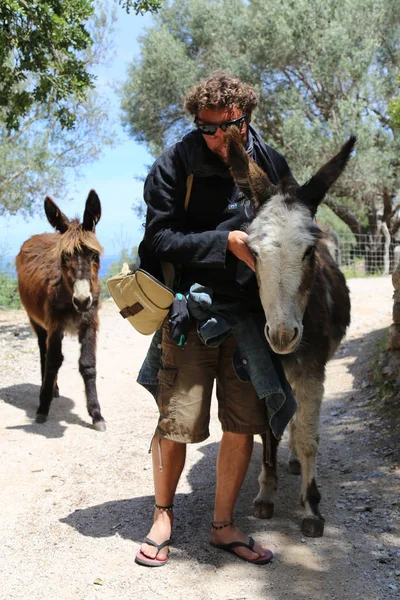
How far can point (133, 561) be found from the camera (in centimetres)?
298

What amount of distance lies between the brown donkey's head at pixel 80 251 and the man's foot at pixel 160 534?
2.77 meters

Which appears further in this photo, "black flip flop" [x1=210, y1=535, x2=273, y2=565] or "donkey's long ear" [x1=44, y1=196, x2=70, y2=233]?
"donkey's long ear" [x1=44, y1=196, x2=70, y2=233]

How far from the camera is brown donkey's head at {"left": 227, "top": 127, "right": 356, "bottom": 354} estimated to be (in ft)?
8.40

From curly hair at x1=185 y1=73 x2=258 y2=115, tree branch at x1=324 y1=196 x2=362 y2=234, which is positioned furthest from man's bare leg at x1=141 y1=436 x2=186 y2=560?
tree branch at x1=324 y1=196 x2=362 y2=234

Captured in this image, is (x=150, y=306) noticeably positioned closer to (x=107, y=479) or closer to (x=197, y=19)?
(x=107, y=479)

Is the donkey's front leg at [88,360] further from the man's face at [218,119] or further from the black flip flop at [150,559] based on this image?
the man's face at [218,119]

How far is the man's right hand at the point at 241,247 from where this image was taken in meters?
2.72

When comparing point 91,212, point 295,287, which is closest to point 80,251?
point 91,212

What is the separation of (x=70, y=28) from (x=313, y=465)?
5420 mm

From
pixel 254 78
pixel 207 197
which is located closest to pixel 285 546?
pixel 207 197

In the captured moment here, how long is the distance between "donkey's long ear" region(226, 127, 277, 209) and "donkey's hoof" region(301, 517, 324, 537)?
1782 mm

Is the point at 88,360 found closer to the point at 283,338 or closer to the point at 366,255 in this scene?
the point at 283,338

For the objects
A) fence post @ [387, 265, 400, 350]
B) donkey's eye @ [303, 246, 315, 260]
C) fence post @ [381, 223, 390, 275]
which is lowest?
fence post @ [387, 265, 400, 350]

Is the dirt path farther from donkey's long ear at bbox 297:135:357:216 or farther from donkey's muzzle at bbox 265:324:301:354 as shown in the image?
donkey's long ear at bbox 297:135:357:216
